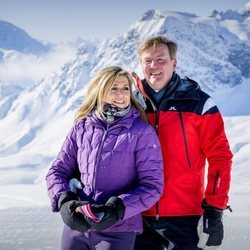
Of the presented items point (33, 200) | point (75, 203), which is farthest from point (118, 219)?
point (33, 200)

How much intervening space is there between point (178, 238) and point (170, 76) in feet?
4.95

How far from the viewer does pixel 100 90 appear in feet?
12.0

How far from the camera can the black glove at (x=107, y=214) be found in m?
3.17

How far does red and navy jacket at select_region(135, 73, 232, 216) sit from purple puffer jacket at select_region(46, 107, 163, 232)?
446mm

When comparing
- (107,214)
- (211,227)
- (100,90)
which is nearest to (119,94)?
(100,90)

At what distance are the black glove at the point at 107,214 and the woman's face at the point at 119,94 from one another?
2.77 ft

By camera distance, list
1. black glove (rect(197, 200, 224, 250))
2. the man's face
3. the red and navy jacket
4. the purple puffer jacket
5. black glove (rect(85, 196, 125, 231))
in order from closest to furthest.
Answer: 1. black glove (rect(85, 196, 125, 231))
2. the purple puffer jacket
3. black glove (rect(197, 200, 224, 250))
4. the red and navy jacket
5. the man's face

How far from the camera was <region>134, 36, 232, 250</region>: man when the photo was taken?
3834 millimetres

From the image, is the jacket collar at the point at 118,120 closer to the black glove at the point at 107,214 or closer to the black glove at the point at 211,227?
the black glove at the point at 107,214

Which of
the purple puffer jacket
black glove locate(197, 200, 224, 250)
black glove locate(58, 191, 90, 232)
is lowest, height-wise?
black glove locate(197, 200, 224, 250)

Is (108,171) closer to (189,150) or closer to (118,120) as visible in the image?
(118,120)

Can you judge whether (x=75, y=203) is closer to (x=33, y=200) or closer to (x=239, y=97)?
(x=33, y=200)

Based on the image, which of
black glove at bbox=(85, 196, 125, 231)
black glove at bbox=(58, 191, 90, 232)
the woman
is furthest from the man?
black glove at bbox=(58, 191, 90, 232)

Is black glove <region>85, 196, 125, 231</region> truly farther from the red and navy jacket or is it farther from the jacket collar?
the red and navy jacket
